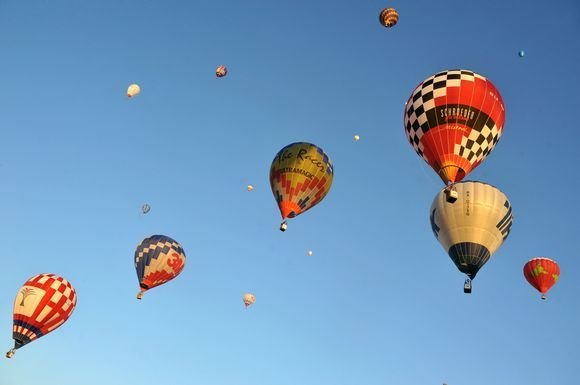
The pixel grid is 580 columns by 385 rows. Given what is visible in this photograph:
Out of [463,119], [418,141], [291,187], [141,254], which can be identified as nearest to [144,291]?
[141,254]

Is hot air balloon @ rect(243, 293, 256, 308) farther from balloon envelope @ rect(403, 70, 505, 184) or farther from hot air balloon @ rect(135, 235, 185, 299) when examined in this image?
balloon envelope @ rect(403, 70, 505, 184)

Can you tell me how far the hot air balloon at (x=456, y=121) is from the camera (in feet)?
44.8

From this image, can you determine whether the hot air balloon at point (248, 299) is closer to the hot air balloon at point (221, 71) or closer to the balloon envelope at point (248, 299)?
the balloon envelope at point (248, 299)

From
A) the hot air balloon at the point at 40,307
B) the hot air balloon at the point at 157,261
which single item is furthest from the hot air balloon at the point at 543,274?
the hot air balloon at the point at 40,307

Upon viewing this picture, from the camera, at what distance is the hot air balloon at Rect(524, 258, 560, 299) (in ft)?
75.8

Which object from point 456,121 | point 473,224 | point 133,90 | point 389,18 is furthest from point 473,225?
point 133,90

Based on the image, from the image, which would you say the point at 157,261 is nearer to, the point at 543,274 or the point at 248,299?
the point at 248,299

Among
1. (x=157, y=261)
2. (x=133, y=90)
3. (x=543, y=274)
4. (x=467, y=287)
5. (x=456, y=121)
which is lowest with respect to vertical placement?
(x=467, y=287)

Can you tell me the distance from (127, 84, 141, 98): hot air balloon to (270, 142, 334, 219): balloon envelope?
6741mm

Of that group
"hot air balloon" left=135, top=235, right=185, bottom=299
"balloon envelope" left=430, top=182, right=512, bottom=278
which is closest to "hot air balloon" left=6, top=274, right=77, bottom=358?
"hot air balloon" left=135, top=235, right=185, bottom=299

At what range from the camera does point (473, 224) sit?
1584 centimetres

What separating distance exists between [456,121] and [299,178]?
605 centimetres

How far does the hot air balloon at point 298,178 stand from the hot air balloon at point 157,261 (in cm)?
708

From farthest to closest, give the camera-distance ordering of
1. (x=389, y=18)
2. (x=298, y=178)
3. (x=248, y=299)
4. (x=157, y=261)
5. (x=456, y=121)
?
(x=248, y=299) < (x=157, y=261) < (x=389, y=18) < (x=298, y=178) < (x=456, y=121)
